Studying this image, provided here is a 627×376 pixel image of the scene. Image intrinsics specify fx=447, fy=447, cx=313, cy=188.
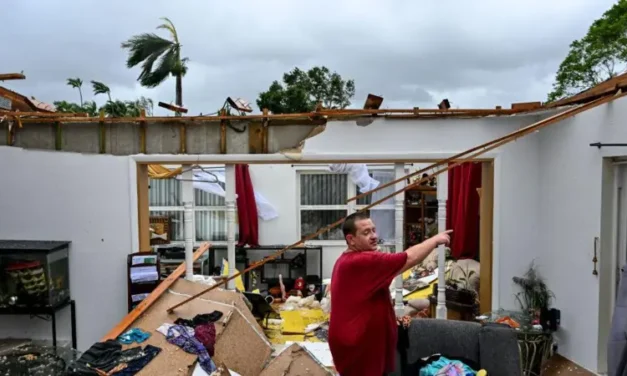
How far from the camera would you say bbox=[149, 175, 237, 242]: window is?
8.23 meters

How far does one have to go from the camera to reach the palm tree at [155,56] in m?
13.4

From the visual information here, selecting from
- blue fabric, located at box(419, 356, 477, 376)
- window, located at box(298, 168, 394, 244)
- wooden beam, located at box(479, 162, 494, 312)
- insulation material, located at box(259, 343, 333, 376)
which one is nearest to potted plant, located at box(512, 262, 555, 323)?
wooden beam, located at box(479, 162, 494, 312)

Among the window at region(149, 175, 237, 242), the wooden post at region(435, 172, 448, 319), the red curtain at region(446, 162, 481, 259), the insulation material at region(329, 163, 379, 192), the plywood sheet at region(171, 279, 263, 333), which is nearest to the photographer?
the wooden post at region(435, 172, 448, 319)

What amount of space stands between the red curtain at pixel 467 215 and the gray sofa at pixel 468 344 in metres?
3.03

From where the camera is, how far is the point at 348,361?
87.0 inches

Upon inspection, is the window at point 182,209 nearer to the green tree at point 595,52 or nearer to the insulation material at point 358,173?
the insulation material at point 358,173

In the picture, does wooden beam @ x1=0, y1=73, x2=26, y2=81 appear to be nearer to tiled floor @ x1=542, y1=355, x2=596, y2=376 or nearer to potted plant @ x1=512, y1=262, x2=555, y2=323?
potted plant @ x1=512, y1=262, x2=555, y2=323

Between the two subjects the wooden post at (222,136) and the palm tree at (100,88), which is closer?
the wooden post at (222,136)

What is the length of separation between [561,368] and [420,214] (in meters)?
5.65

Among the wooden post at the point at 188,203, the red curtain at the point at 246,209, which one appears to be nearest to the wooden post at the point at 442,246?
the wooden post at the point at 188,203

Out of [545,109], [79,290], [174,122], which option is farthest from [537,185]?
[79,290]

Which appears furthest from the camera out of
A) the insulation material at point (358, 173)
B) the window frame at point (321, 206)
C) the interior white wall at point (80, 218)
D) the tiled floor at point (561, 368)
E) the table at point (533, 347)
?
the window frame at point (321, 206)

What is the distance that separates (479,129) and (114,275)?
11.9 ft

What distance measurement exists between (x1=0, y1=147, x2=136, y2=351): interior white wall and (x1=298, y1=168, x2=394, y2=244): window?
430 cm
